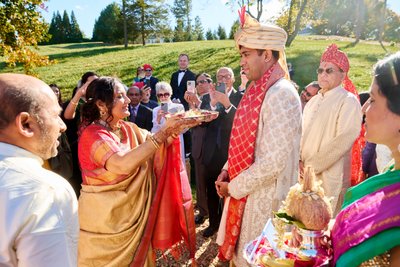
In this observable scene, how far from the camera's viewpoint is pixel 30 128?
137 cm

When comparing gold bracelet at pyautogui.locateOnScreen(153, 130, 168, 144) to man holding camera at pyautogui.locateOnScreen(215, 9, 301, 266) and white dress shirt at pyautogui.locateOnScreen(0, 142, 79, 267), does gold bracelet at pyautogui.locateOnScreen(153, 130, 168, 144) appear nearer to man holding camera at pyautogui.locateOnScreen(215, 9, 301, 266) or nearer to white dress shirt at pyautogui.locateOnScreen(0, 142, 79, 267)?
man holding camera at pyautogui.locateOnScreen(215, 9, 301, 266)

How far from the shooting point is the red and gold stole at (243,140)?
2.68 metres

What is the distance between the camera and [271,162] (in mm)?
2539

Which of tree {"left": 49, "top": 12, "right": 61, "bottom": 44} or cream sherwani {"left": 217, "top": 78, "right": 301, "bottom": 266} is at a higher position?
tree {"left": 49, "top": 12, "right": 61, "bottom": 44}

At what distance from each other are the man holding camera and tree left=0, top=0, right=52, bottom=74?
288 inches

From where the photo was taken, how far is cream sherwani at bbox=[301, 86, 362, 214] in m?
3.66

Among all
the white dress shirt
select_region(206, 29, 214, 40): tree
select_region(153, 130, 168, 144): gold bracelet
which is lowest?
select_region(153, 130, 168, 144): gold bracelet

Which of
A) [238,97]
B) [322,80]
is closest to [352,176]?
[322,80]

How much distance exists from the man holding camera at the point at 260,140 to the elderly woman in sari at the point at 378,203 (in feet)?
3.17

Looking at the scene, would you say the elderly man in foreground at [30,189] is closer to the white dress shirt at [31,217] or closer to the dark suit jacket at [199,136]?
the white dress shirt at [31,217]

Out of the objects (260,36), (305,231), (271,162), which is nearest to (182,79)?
(260,36)

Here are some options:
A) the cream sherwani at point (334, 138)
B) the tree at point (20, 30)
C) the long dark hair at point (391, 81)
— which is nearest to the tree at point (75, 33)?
the tree at point (20, 30)

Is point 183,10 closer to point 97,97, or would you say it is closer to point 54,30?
point 54,30

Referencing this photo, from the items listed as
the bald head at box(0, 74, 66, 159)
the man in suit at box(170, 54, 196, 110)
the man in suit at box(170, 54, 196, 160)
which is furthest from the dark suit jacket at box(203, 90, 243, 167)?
the man in suit at box(170, 54, 196, 110)
